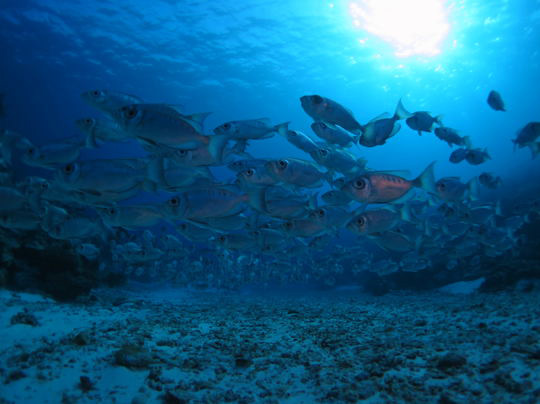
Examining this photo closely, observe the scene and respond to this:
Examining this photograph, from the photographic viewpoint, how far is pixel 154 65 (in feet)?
92.1

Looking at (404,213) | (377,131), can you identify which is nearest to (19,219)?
(377,131)

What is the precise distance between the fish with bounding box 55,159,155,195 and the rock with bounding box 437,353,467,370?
13.0 ft

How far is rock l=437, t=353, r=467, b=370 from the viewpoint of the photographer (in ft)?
9.32

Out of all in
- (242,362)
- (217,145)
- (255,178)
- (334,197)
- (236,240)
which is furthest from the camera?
(236,240)

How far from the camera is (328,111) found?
5.15 meters

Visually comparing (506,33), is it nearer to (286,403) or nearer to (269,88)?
(269,88)

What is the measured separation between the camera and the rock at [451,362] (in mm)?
2842

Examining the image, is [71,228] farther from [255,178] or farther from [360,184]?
[360,184]

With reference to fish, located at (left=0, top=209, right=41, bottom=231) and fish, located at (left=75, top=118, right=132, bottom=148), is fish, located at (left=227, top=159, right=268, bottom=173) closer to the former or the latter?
fish, located at (left=75, top=118, right=132, bottom=148)

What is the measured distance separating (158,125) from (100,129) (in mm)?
2015

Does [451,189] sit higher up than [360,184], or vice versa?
[451,189]

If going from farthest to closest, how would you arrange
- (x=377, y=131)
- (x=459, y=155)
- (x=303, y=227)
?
(x=459, y=155)
(x=303, y=227)
(x=377, y=131)

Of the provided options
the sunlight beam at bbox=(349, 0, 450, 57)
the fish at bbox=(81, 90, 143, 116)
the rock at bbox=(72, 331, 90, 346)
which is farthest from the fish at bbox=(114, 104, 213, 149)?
the sunlight beam at bbox=(349, 0, 450, 57)

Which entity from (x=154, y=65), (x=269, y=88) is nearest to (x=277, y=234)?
(x=154, y=65)
